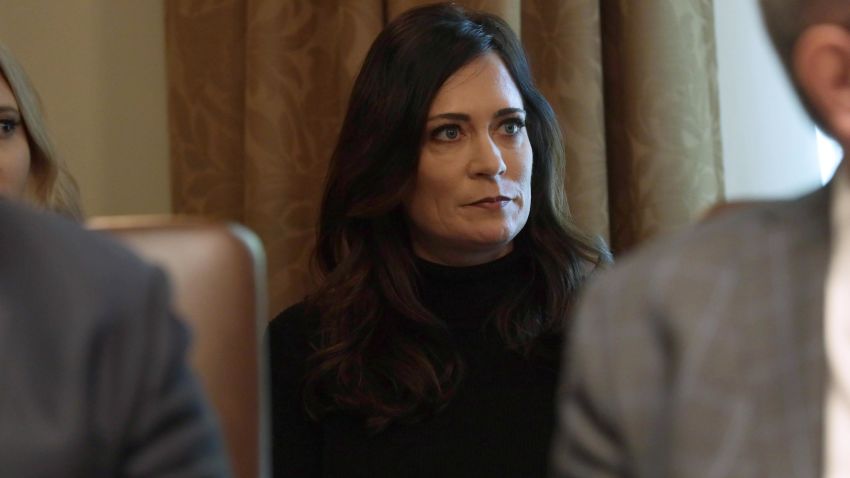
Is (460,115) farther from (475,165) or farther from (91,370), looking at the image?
(91,370)

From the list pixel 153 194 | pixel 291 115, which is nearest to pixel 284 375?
pixel 291 115

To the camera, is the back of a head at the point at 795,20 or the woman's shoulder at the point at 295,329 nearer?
the back of a head at the point at 795,20

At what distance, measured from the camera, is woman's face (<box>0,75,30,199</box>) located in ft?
5.92

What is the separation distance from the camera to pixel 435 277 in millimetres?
1755

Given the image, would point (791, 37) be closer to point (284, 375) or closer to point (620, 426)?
point (620, 426)

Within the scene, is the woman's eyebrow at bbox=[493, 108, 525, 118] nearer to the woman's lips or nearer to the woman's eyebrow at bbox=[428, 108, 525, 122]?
the woman's eyebrow at bbox=[428, 108, 525, 122]

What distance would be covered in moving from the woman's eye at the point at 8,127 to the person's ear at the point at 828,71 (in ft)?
4.24

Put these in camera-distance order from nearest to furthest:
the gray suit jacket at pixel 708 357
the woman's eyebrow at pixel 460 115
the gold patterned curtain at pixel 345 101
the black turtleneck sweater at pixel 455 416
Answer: the gray suit jacket at pixel 708 357 → the black turtleneck sweater at pixel 455 416 → the woman's eyebrow at pixel 460 115 → the gold patterned curtain at pixel 345 101

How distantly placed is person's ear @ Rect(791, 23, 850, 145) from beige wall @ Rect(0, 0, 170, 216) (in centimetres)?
153

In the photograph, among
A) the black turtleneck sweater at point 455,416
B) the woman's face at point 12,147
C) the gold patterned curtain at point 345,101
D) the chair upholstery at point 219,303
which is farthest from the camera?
the gold patterned curtain at point 345,101

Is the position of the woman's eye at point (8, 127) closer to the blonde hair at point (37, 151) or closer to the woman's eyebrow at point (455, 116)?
the blonde hair at point (37, 151)

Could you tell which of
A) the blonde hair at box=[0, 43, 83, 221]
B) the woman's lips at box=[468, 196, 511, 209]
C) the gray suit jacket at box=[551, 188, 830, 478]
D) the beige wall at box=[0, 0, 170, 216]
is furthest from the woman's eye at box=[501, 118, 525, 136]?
the gray suit jacket at box=[551, 188, 830, 478]

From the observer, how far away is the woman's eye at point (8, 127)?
184cm

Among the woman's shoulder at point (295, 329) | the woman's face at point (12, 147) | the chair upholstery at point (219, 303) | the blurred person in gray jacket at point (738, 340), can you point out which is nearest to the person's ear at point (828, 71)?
the blurred person in gray jacket at point (738, 340)
